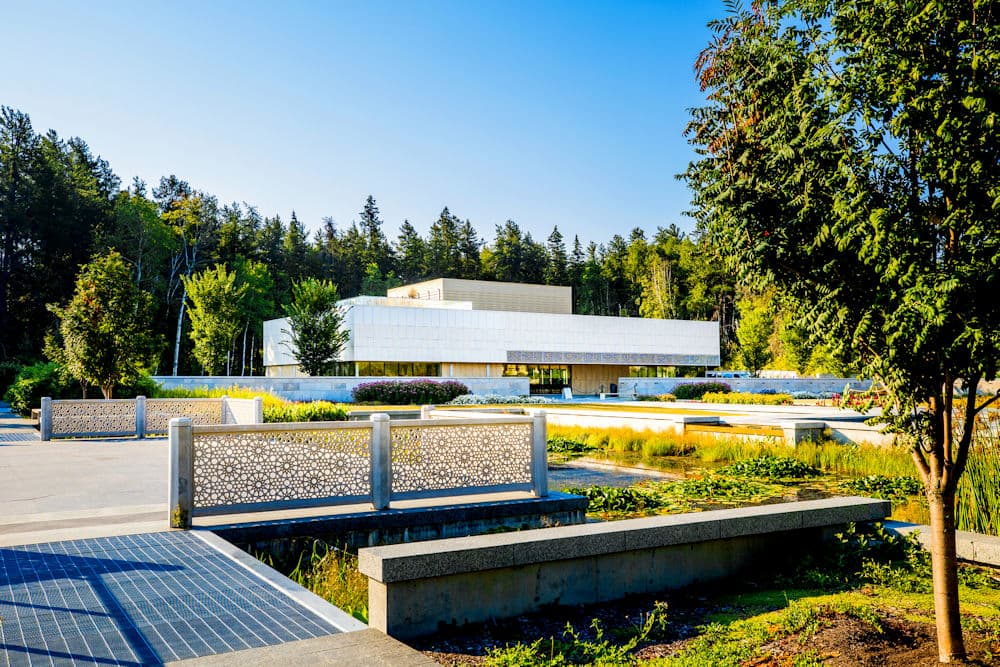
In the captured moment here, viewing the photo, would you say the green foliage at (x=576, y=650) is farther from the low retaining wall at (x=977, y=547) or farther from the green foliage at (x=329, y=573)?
the low retaining wall at (x=977, y=547)

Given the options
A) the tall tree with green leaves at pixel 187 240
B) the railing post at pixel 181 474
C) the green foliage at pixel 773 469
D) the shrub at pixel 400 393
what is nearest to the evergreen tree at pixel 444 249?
the tall tree with green leaves at pixel 187 240

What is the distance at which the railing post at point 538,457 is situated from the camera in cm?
908

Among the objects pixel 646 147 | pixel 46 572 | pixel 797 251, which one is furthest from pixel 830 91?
pixel 646 147

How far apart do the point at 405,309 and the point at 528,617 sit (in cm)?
4183

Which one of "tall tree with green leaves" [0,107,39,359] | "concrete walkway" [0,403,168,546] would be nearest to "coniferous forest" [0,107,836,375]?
"tall tree with green leaves" [0,107,39,359]

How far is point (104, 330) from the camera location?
22.3 m

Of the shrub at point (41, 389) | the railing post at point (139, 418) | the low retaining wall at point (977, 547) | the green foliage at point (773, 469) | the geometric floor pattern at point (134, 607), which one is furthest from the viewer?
the shrub at point (41, 389)

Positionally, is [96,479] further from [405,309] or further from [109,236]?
[109,236]

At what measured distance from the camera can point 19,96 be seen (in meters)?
50.8

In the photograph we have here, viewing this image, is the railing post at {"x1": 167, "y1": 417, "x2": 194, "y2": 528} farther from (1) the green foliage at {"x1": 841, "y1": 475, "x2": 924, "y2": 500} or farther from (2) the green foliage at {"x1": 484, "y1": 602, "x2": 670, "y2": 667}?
Result: (1) the green foliage at {"x1": 841, "y1": 475, "x2": 924, "y2": 500}

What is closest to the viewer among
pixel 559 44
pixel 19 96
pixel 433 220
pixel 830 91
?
pixel 830 91

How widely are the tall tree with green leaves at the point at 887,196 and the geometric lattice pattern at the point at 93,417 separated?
19462 mm

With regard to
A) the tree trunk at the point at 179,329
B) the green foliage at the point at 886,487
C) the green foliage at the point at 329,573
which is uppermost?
the tree trunk at the point at 179,329

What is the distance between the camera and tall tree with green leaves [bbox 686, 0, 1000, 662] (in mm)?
3676
